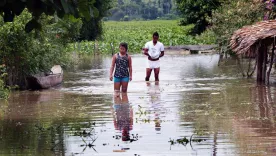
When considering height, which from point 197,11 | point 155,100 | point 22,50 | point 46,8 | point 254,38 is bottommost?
point 155,100

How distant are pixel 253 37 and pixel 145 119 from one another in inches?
224

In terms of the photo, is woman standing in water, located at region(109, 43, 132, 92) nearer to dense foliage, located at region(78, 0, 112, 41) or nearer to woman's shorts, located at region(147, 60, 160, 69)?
woman's shorts, located at region(147, 60, 160, 69)

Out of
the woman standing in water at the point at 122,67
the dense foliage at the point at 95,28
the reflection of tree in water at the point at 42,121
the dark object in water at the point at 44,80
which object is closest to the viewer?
the reflection of tree in water at the point at 42,121

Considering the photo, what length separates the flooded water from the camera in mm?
9289

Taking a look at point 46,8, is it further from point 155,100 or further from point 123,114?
point 155,100

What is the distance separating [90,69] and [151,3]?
11089cm

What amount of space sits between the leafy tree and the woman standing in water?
2535cm

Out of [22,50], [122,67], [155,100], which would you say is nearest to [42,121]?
[155,100]

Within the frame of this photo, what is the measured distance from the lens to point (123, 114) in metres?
13.0

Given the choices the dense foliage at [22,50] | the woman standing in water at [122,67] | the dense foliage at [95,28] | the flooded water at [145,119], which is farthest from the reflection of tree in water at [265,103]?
the dense foliage at [95,28]

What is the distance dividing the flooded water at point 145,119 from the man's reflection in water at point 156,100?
0.7 inches

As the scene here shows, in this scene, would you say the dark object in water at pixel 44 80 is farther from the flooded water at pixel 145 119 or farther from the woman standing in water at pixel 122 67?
the woman standing in water at pixel 122 67

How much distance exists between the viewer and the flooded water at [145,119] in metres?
9.29

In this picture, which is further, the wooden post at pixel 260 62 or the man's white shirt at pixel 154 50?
the man's white shirt at pixel 154 50
